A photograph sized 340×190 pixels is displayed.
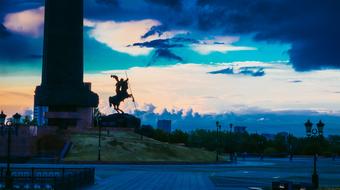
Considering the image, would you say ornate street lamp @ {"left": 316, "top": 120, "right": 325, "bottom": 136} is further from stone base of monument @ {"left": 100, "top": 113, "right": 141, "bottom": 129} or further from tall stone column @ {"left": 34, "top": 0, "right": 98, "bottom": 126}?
tall stone column @ {"left": 34, "top": 0, "right": 98, "bottom": 126}

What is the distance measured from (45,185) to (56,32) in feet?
291

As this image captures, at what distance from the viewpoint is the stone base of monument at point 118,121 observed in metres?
119

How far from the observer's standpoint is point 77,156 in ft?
296

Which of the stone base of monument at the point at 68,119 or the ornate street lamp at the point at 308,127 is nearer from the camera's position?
the ornate street lamp at the point at 308,127

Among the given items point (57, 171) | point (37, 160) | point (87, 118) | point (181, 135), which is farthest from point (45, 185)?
point (181, 135)

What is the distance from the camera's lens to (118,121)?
119812mm

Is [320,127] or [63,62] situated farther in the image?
[63,62]

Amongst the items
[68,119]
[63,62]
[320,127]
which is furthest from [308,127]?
[63,62]

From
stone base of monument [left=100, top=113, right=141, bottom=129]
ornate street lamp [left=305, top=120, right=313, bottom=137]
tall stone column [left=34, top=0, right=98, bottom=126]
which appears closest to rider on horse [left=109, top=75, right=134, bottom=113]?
stone base of monument [left=100, top=113, right=141, bottom=129]

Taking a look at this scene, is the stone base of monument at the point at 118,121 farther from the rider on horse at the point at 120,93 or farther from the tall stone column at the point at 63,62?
the tall stone column at the point at 63,62

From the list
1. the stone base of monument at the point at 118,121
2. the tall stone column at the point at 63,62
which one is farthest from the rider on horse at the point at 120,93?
the tall stone column at the point at 63,62

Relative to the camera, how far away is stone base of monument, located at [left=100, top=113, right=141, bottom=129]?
119 meters

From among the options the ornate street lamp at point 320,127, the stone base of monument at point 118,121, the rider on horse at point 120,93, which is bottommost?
the ornate street lamp at point 320,127

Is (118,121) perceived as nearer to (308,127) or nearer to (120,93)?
(120,93)
